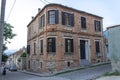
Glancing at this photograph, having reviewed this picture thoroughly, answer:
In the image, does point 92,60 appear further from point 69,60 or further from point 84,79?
point 84,79

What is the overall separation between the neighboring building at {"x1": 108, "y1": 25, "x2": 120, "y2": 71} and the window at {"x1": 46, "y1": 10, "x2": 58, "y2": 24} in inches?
382

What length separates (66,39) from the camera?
25406mm

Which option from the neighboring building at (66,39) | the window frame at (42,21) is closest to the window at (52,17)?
the neighboring building at (66,39)

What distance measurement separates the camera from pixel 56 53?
24.0m

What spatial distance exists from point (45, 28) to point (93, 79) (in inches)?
481

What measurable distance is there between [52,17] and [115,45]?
1114 cm

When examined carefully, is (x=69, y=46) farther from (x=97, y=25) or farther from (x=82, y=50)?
(x=97, y=25)

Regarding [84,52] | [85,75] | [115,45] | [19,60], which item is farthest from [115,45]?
[19,60]

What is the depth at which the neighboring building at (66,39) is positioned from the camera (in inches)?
957

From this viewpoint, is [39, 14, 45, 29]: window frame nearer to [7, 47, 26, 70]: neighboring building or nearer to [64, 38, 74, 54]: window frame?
[64, 38, 74, 54]: window frame

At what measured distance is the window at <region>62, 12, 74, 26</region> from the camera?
25436mm

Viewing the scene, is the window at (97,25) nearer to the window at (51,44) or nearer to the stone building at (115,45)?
the window at (51,44)

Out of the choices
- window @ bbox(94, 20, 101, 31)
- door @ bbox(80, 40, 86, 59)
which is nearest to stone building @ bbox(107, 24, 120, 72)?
door @ bbox(80, 40, 86, 59)

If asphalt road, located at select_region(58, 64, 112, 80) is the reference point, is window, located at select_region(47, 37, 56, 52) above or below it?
above
